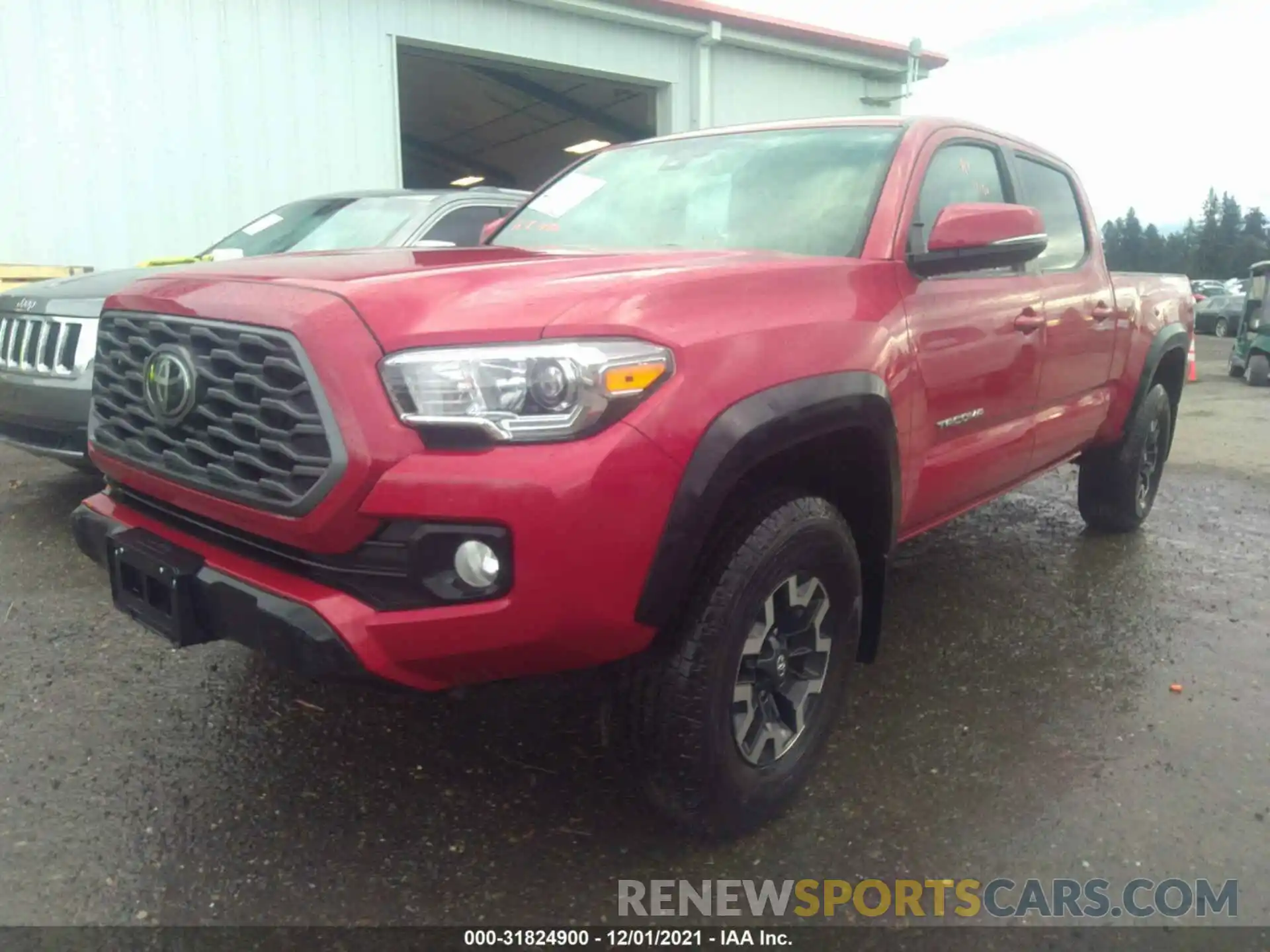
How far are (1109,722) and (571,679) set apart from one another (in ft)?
5.91

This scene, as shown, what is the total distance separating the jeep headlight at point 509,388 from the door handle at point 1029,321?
6.55ft

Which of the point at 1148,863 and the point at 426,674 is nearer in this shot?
the point at 426,674

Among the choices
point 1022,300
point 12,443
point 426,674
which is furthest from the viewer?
point 12,443

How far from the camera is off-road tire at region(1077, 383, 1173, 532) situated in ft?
15.4

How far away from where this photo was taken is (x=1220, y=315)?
27047 millimetres

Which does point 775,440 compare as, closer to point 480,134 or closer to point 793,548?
point 793,548

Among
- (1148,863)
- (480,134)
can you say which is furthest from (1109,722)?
(480,134)

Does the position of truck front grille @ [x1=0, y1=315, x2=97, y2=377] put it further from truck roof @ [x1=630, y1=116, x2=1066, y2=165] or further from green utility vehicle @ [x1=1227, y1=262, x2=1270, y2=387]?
green utility vehicle @ [x1=1227, y1=262, x2=1270, y2=387]

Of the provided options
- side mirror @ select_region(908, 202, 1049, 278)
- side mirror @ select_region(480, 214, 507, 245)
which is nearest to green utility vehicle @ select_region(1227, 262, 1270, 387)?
side mirror @ select_region(908, 202, 1049, 278)

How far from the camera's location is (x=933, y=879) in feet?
7.38

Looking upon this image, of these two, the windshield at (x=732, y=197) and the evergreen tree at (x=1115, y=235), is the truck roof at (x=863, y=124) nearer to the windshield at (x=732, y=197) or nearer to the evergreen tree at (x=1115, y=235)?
the windshield at (x=732, y=197)

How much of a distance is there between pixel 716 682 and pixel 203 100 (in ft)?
28.0

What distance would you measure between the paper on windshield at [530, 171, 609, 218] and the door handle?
5.02 ft

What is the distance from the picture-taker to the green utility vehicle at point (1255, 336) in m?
13.3
